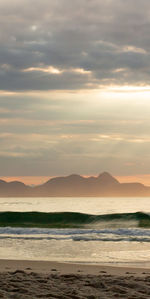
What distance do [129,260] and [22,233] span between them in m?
11.6

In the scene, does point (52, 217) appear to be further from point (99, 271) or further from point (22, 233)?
point (99, 271)

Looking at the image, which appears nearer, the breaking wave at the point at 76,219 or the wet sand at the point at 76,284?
the wet sand at the point at 76,284

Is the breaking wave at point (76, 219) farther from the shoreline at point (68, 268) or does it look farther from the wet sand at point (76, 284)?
the wet sand at point (76, 284)

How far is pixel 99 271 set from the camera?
429 inches

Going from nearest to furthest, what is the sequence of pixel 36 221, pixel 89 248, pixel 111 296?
pixel 111 296 < pixel 89 248 < pixel 36 221

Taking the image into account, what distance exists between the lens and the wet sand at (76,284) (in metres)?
7.46

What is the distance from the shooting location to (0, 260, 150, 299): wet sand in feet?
24.5

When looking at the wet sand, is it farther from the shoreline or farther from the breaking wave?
the breaking wave

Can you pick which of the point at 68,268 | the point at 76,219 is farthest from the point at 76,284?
the point at 76,219

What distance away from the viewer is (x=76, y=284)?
28.1 feet

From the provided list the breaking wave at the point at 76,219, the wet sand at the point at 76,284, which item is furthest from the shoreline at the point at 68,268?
the breaking wave at the point at 76,219

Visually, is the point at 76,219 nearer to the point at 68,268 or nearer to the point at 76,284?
the point at 68,268

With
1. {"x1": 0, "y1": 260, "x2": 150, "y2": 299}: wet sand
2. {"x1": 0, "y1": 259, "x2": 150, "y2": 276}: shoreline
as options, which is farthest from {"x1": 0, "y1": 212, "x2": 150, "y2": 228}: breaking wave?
{"x1": 0, "y1": 260, "x2": 150, "y2": 299}: wet sand

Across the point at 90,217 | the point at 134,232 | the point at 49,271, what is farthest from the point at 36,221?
the point at 49,271
